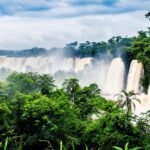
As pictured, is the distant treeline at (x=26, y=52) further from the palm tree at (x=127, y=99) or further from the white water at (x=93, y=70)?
the palm tree at (x=127, y=99)

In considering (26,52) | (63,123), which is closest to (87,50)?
(26,52)

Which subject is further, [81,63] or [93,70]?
[81,63]

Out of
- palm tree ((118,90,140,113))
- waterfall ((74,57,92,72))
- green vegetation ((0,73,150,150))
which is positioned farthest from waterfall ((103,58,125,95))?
green vegetation ((0,73,150,150))

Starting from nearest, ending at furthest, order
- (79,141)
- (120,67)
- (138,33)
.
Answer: (79,141) → (120,67) → (138,33)

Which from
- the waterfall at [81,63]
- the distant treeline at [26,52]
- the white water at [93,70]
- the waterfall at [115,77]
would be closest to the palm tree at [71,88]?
the white water at [93,70]

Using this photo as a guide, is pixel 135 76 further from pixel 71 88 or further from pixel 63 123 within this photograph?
pixel 63 123

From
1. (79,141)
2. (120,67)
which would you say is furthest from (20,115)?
(120,67)

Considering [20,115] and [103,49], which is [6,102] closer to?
[20,115]

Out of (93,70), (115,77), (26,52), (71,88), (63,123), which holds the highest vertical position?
(26,52)

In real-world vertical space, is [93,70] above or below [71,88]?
above
